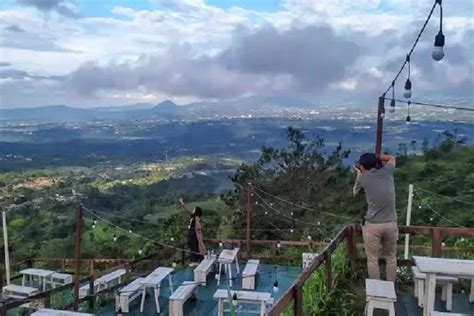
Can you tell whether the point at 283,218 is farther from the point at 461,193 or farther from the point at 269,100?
the point at 269,100

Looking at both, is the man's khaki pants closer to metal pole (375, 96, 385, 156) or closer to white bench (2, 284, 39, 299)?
metal pole (375, 96, 385, 156)

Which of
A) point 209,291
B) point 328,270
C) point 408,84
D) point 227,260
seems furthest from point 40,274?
point 408,84

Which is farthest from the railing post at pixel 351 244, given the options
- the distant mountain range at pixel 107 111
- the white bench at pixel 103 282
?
the distant mountain range at pixel 107 111

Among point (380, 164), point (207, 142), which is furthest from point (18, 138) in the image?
point (380, 164)

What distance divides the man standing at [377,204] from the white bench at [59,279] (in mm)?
5516

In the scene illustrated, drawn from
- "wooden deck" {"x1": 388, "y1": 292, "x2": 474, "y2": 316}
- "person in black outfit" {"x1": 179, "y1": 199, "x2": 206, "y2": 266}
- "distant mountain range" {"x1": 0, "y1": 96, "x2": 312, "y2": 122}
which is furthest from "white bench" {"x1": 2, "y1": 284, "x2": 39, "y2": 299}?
"distant mountain range" {"x1": 0, "y1": 96, "x2": 312, "y2": 122}

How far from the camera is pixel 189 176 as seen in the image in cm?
3002

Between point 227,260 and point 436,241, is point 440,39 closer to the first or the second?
point 436,241

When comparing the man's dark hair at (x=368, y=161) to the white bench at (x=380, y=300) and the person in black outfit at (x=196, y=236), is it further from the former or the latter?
the person in black outfit at (x=196, y=236)

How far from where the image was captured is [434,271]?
4059 mm

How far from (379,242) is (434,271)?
0.72m

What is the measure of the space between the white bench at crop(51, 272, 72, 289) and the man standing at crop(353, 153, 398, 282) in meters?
5.52

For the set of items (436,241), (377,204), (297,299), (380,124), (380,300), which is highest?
(380,124)

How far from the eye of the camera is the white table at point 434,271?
4098 mm
